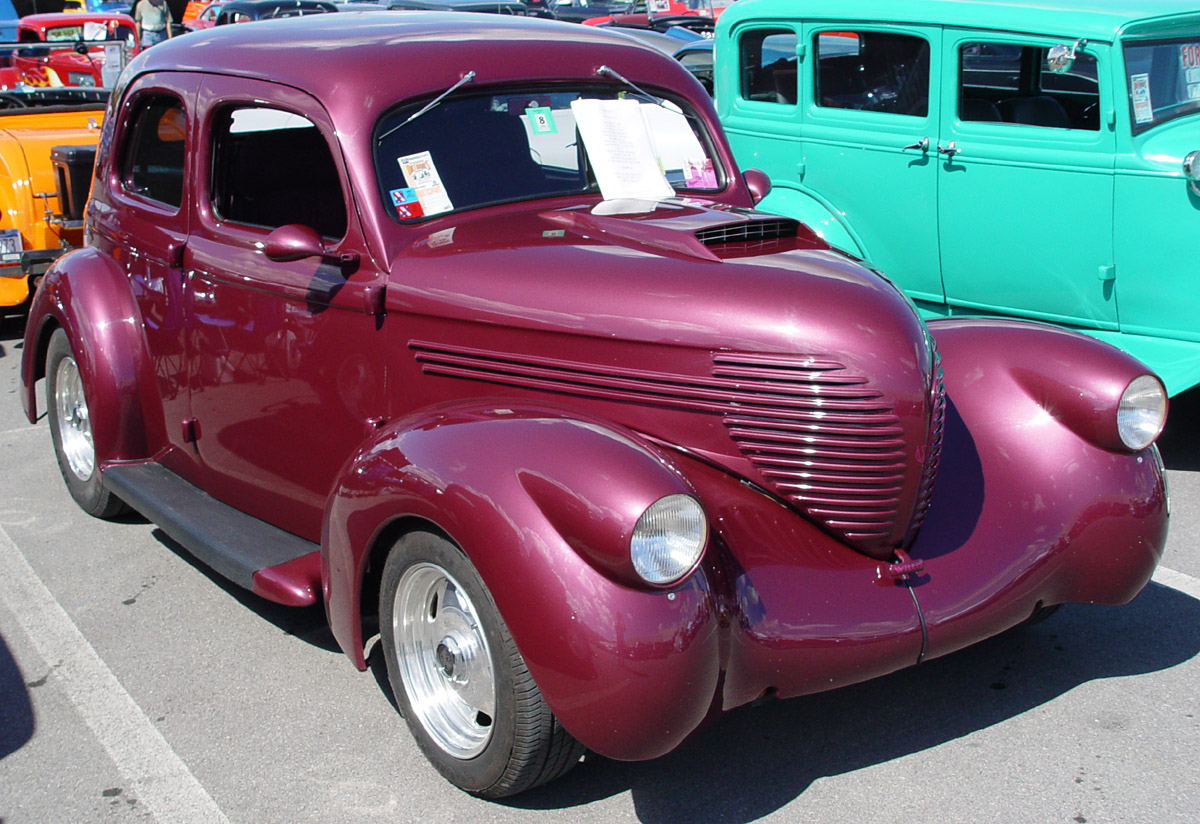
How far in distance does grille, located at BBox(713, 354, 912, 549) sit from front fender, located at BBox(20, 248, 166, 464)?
2362mm

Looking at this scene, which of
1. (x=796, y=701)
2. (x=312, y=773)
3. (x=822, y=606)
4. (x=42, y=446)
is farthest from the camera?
(x=42, y=446)

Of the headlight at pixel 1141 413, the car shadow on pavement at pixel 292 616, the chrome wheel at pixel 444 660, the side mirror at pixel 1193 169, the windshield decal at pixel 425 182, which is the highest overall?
the windshield decal at pixel 425 182

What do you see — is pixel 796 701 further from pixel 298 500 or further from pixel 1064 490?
pixel 298 500

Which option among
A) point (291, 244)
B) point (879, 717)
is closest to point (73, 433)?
point (291, 244)

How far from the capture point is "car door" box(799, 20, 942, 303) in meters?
5.82

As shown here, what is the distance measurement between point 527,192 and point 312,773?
68.1 inches

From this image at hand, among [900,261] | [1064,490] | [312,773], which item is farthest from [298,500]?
[900,261]

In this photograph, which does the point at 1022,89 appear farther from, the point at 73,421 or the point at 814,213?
the point at 73,421

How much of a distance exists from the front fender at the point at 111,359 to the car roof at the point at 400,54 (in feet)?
2.64

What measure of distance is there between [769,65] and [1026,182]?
179 centimetres

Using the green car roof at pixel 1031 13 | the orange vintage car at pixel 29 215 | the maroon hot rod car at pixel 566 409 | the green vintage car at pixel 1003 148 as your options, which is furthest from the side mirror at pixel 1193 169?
the orange vintage car at pixel 29 215

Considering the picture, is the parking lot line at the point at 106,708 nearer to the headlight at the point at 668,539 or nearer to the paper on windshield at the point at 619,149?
the headlight at the point at 668,539

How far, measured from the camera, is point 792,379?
274cm

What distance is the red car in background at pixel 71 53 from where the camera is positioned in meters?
12.1
